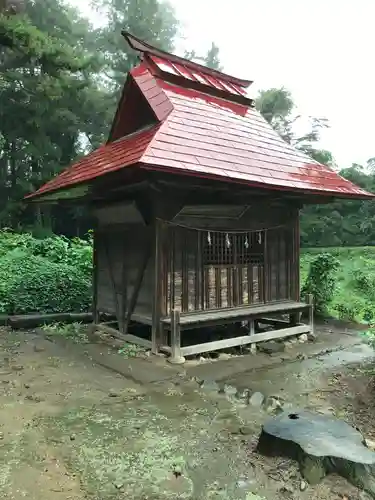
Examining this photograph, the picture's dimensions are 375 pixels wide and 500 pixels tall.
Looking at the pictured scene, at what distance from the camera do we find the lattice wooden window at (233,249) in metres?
7.57

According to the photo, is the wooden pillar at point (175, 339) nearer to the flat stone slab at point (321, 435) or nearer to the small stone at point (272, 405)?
the small stone at point (272, 405)

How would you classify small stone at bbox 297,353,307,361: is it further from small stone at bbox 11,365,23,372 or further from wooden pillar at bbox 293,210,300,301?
small stone at bbox 11,365,23,372

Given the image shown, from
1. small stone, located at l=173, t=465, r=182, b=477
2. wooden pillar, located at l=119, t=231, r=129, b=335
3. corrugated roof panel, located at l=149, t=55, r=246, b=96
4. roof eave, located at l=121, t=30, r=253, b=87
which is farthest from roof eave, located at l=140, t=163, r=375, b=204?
roof eave, located at l=121, t=30, r=253, b=87

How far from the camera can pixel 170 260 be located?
7.03 meters

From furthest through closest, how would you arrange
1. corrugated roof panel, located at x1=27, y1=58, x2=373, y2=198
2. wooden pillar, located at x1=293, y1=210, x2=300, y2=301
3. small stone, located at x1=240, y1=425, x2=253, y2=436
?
wooden pillar, located at x1=293, y1=210, x2=300, y2=301 < corrugated roof panel, located at x1=27, y1=58, x2=373, y2=198 < small stone, located at x1=240, y1=425, x2=253, y2=436

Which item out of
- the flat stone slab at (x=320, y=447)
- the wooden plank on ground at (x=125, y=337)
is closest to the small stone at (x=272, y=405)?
the flat stone slab at (x=320, y=447)

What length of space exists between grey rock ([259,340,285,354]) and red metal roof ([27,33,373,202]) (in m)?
2.88

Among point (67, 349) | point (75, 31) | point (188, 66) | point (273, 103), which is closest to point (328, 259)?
point (188, 66)

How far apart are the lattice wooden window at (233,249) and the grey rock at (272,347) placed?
61.8 inches

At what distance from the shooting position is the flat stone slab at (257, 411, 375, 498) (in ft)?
10.1

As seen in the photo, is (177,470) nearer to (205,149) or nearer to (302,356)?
(302,356)

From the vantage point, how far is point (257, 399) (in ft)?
16.2

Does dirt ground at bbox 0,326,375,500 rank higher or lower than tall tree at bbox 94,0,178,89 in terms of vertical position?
lower

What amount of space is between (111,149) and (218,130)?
6.70ft
